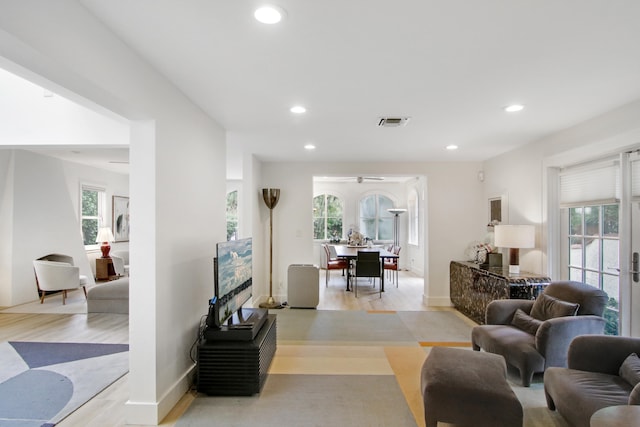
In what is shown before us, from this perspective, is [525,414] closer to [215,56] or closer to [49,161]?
[215,56]

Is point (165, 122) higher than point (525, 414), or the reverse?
point (165, 122)

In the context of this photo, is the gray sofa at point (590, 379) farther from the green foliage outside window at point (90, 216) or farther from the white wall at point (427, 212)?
the green foliage outside window at point (90, 216)

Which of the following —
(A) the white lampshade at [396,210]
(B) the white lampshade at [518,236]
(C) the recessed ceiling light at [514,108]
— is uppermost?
(C) the recessed ceiling light at [514,108]

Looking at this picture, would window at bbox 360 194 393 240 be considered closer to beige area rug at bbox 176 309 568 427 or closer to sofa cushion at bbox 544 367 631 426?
beige area rug at bbox 176 309 568 427

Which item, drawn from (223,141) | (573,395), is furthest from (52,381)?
(573,395)

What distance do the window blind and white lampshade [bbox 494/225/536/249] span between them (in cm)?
47

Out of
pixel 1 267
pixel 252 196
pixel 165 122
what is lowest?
pixel 1 267

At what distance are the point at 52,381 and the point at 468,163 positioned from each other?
605 cm

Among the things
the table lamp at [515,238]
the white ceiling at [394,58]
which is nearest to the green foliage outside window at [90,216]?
the white ceiling at [394,58]

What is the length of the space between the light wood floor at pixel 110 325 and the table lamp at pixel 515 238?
1706 mm

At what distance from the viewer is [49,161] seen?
5.91 m

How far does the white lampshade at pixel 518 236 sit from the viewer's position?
3.92 metres

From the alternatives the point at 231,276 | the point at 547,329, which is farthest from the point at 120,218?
the point at 547,329

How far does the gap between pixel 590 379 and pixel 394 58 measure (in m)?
2.42
